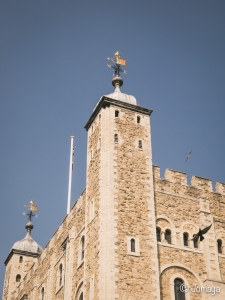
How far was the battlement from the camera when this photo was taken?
33.0m

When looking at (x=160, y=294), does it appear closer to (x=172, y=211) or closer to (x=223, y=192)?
(x=172, y=211)

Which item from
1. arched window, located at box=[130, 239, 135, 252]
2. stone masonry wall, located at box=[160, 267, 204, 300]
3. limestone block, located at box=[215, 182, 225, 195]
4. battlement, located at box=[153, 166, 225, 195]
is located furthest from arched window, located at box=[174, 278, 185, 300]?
limestone block, located at box=[215, 182, 225, 195]

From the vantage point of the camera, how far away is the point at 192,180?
3384cm

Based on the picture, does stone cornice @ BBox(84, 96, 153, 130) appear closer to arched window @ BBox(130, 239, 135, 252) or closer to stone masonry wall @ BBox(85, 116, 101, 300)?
stone masonry wall @ BBox(85, 116, 101, 300)

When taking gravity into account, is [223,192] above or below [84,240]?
above

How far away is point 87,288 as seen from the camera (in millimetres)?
29469

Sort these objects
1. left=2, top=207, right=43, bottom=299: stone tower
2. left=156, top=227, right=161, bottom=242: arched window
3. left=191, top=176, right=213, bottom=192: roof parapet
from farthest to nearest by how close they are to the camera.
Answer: left=2, top=207, right=43, bottom=299: stone tower
left=191, top=176, right=213, bottom=192: roof parapet
left=156, top=227, right=161, bottom=242: arched window

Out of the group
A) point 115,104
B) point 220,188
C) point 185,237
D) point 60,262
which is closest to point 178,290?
point 185,237

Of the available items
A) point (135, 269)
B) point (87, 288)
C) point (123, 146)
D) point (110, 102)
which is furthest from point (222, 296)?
point (110, 102)

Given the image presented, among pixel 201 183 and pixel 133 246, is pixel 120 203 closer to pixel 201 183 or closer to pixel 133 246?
pixel 133 246

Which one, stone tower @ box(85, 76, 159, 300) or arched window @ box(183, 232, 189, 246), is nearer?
stone tower @ box(85, 76, 159, 300)

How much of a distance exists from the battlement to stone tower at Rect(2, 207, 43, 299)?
19.4 m

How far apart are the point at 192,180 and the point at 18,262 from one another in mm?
21651

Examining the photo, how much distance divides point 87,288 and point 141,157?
7.81 m
